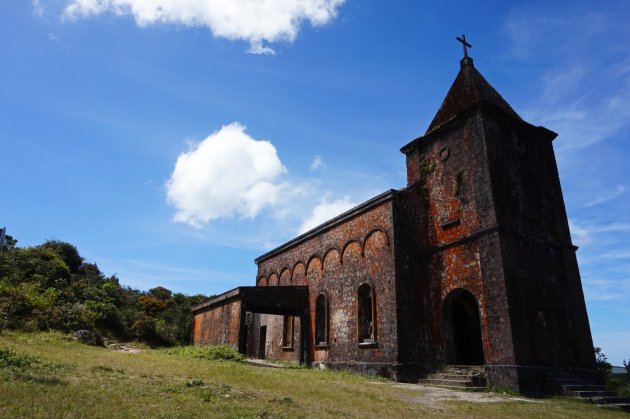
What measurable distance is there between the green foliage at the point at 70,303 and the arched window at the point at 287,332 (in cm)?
937

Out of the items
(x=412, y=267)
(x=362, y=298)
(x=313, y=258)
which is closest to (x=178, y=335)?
(x=313, y=258)

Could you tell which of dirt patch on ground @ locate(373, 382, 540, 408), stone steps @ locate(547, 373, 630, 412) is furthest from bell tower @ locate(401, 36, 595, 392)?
dirt patch on ground @ locate(373, 382, 540, 408)

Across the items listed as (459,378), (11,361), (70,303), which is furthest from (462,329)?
(70,303)

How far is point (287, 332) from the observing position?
2347cm

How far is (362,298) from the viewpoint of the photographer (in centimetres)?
1845

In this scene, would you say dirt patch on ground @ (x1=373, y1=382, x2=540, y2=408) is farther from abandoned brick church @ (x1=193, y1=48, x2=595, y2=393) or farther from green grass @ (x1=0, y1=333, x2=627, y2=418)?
abandoned brick church @ (x1=193, y1=48, x2=595, y2=393)

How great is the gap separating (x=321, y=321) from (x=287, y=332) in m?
3.52

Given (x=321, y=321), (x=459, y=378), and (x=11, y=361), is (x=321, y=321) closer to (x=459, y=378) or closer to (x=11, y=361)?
(x=459, y=378)

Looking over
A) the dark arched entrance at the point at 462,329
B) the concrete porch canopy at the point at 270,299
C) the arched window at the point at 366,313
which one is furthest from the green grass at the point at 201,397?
the concrete porch canopy at the point at 270,299

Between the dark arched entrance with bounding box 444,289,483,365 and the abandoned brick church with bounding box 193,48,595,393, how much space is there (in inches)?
1.7

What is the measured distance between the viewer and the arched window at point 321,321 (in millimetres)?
A: 19719

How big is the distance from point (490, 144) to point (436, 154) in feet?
8.20

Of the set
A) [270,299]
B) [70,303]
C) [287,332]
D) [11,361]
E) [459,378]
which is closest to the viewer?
[11,361]

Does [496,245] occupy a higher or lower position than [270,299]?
higher
